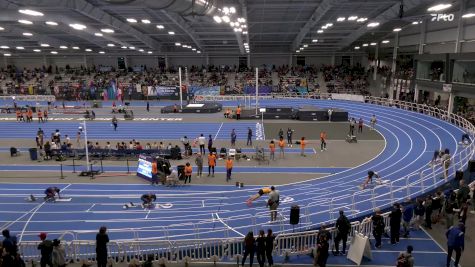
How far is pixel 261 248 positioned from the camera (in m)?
10.0

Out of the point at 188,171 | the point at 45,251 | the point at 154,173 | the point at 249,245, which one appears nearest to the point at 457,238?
the point at 249,245

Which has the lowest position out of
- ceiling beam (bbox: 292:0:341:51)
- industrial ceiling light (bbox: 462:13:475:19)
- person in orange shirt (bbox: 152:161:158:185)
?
person in orange shirt (bbox: 152:161:158:185)

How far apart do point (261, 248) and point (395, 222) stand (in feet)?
14.9

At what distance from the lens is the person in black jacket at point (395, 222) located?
1133cm

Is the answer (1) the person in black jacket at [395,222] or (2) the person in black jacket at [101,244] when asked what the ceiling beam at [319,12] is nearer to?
(1) the person in black jacket at [395,222]

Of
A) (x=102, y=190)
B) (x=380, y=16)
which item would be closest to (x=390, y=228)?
(x=102, y=190)

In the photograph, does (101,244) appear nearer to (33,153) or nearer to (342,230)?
(342,230)

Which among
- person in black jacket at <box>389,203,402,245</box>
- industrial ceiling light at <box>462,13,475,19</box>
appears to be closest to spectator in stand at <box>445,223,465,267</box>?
person in black jacket at <box>389,203,402,245</box>

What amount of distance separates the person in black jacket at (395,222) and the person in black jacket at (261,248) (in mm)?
4345

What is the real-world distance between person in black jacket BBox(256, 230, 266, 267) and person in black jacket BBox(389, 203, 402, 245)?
171 inches

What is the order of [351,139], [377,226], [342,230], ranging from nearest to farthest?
[342,230] → [377,226] → [351,139]

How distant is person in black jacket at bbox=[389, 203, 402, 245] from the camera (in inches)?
446

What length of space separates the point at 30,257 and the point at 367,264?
10.0 meters

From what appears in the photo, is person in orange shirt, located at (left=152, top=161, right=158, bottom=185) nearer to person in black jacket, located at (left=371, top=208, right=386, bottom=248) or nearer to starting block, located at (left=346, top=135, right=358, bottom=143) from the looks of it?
person in black jacket, located at (left=371, top=208, right=386, bottom=248)
